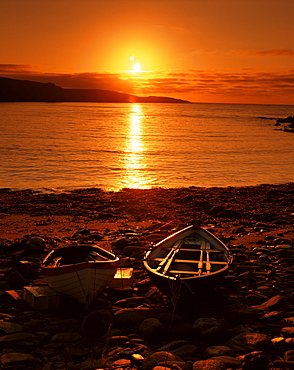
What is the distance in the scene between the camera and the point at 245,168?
111ft

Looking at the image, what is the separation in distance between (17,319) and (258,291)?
526 centimetres

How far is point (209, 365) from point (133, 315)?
84.4 inches

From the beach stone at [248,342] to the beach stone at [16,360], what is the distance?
10.7 ft

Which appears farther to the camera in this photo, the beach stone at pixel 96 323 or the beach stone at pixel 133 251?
the beach stone at pixel 133 251

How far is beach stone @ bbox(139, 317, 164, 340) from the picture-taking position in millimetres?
7598

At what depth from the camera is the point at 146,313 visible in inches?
327

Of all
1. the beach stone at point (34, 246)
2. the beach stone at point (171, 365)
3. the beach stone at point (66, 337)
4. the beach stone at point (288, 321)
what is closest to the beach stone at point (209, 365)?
the beach stone at point (171, 365)

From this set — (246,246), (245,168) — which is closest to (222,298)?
(246,246)

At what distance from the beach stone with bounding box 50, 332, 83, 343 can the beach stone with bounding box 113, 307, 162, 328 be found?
82 cm

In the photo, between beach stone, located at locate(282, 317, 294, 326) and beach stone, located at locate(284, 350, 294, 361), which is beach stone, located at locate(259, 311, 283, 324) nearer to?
beach stone, located at locate(282, 317, 294, 326)

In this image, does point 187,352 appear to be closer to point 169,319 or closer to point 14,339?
point 169,319

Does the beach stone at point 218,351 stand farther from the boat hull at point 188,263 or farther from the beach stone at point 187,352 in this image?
the boat hull at point 188,263

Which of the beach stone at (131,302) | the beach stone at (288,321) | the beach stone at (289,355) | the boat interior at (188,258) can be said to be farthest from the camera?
the boat interior at (188,258)

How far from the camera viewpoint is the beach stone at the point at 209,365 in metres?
6.37
